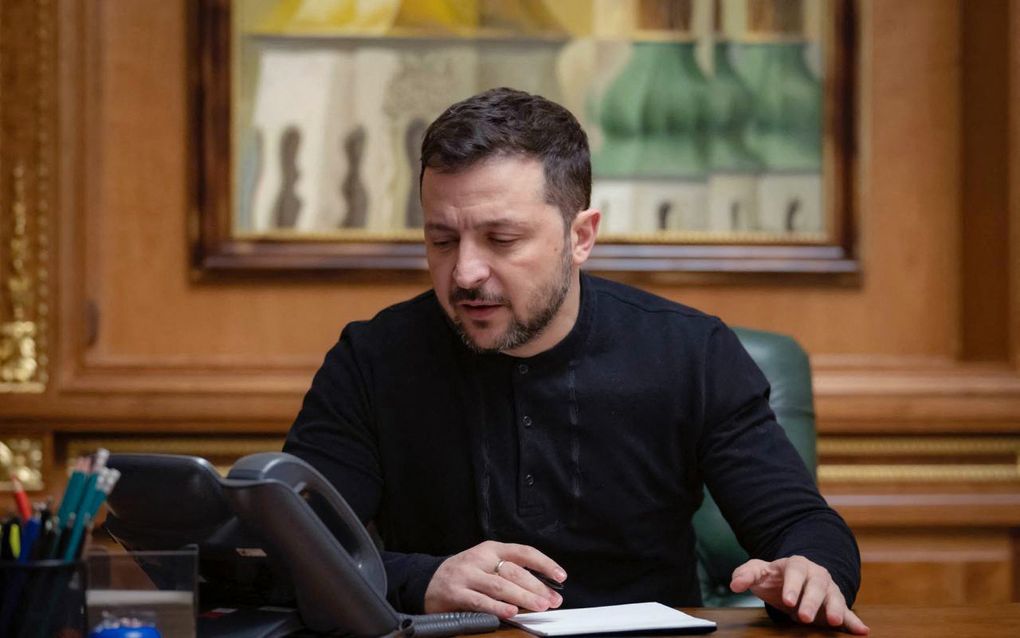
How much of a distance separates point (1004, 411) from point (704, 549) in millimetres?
1041

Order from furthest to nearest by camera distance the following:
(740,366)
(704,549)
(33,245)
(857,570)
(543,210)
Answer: (33,245) < (704,549) < (740,366) < (543,210) < (857,570)

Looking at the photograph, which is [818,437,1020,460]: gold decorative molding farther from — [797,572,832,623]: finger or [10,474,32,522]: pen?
[10,474,32,522]: pen

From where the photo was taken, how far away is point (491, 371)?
1919mm

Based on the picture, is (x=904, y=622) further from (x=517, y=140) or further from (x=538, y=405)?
(x=517, y=140)

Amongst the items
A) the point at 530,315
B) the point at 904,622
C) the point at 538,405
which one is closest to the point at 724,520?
the point at 538,405

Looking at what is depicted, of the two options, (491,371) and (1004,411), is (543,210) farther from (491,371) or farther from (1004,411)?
(1004,411)

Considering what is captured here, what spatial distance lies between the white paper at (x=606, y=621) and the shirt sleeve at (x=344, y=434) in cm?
47

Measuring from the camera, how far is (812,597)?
143cm

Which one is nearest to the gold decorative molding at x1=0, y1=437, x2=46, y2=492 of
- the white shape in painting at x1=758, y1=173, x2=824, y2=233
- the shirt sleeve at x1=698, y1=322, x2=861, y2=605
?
the shirt sleeve at x1=698, y1=322, x2=861, y2=605

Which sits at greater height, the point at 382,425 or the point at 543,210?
the point at 543,210

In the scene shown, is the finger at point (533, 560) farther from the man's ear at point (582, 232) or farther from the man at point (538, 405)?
the man's ear at point (582, 232)

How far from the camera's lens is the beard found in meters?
1.81

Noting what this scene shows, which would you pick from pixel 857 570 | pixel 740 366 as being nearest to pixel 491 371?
pixel 740 366

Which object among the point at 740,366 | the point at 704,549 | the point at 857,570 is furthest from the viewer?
the point at 704,549
